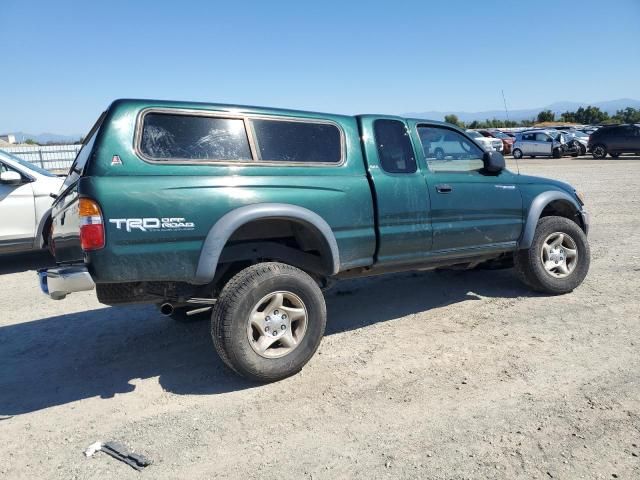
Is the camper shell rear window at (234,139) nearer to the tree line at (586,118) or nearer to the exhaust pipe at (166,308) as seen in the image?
the exhaust pipe at (166,308)

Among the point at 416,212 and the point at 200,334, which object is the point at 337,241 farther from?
the point at 200,334

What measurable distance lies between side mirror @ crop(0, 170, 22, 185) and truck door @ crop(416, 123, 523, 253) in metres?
5.64

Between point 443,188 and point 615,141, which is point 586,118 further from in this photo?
point 443,188

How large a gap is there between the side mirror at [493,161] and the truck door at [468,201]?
0.31 feet

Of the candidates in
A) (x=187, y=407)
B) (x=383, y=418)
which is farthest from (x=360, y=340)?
(x=187, y=407)

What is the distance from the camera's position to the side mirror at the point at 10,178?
7.28 m

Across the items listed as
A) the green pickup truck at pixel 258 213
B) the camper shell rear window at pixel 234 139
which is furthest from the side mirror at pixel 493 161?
the camper shell rear window at pixel 234 139

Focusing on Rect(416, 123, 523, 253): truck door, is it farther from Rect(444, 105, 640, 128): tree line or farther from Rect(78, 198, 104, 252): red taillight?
Rect(444, 105, 640, 128): tree line

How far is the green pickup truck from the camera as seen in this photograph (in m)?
3.41

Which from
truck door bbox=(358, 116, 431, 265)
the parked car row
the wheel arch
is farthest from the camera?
the parked car row

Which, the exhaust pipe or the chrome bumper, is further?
the exhaust pipe

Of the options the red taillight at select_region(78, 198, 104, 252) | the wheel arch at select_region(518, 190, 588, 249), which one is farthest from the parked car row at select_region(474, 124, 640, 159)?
the red taillight at select_region(78, 198, 104, 252)

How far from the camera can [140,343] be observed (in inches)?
185

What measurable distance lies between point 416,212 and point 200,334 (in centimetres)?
223
